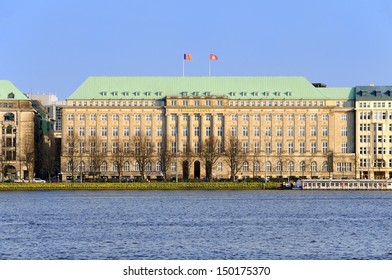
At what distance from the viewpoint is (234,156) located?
19238cm

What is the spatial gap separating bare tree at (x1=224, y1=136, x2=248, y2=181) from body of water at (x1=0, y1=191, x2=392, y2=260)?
52228mm

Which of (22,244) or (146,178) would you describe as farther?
(146,178)

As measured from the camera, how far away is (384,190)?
17312cm

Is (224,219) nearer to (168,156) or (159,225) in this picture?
(159,225)

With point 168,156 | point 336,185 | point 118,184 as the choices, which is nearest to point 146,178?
point 168,156

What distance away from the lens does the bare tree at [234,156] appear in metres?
191

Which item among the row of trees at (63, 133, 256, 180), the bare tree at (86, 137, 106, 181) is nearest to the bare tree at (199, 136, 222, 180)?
the row of trees at (63, 133, 256, 180)

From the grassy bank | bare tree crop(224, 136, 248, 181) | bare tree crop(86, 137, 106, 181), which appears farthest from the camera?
bare tree crop(86, 137, 106, 181)

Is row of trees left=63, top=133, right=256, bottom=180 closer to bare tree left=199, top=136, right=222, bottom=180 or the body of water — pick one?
bare tree left=199, top=136, right=222, bottom=180

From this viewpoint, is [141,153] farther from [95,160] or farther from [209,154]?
[209,154]

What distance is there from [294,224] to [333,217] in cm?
938

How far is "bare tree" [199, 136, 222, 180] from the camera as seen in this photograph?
193 metres

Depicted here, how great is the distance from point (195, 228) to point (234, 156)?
337 ft

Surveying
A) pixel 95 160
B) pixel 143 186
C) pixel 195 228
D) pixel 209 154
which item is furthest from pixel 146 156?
pixel 195 228
